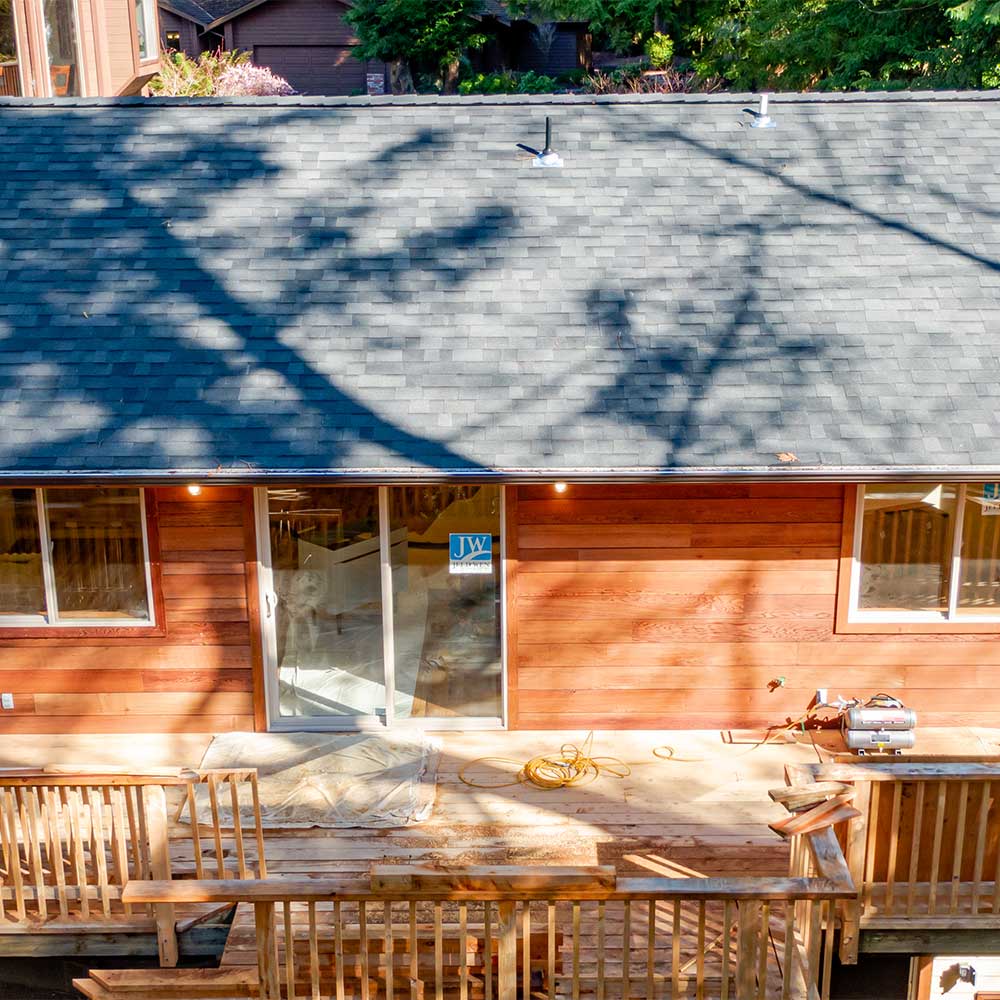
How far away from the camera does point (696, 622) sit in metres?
7.21

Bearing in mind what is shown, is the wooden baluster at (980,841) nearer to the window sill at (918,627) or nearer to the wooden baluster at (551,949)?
the window sill at (918,627)

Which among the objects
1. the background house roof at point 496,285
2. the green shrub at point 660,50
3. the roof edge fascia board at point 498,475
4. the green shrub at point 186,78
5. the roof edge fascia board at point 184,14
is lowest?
the roof edge fascia board at point 498,475

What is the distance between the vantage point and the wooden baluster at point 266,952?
4633 millimetres

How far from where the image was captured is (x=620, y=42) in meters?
32.5

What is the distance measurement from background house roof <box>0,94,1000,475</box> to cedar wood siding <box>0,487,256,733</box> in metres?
0.75

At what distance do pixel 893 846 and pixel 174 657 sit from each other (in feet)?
15.3

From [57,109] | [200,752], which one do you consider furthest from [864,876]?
[57,109]

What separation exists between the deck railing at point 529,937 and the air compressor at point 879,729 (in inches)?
68.0

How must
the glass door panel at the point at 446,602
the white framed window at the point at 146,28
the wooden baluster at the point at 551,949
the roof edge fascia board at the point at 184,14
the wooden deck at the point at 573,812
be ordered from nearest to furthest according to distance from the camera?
1. the wooden baluster at the point at 551,949
2. the wooden deck at the point at 573,812
3. the glass door panel at the point at 446,602
4. the white framed window at the point at 146,28
5. the roof edge fascia board at the point at 184,14

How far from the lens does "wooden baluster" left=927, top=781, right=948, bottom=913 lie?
17.0 feet

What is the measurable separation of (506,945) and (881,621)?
380 centimetres

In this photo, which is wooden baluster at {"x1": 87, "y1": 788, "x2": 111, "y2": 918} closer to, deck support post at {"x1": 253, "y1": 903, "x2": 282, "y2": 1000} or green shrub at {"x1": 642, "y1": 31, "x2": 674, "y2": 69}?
deck support post at {"x1": 253, "y1": 903, "x2": 282, "y2": 1000}

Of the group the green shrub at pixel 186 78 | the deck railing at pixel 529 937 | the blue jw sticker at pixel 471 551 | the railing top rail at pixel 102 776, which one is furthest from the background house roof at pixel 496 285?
the green shrub at pixel 186 78

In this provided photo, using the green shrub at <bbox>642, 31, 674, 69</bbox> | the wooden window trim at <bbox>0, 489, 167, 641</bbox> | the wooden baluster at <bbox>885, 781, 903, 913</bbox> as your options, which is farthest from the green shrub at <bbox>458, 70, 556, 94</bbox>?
the wooden baluster at <bbox>885, 781, 903, 913</bbox>
